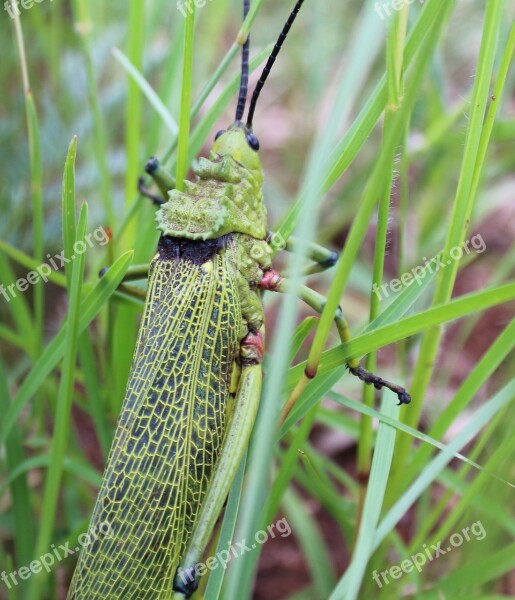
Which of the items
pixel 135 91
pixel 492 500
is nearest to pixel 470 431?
pixel 492 500

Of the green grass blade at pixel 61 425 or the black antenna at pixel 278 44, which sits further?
the black antenna at pixel 278 44

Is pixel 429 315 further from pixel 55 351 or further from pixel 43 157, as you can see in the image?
pixel 43 157

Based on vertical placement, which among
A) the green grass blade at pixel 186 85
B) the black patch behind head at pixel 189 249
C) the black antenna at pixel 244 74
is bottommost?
the black patch behind head at pixel 189 249

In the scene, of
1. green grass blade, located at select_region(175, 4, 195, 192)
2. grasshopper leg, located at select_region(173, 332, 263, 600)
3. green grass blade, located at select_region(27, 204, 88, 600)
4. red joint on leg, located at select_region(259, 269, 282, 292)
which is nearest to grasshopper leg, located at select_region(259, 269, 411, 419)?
red joint on leg, located at select_region(259, 269, 282, 292)

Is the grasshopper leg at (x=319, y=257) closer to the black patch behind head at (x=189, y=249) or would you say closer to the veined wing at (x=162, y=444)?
the black patch behind head at (x=189, y=249)

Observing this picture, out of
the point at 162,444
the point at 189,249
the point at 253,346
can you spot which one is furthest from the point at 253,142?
the point at 162,444

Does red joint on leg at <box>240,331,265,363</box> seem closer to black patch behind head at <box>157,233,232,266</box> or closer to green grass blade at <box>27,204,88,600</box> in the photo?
black patch behind head at <box>157,233,232,266</box>

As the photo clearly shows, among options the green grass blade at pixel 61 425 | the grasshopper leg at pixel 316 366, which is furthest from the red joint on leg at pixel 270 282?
the green grass blade at pixel 61 425
